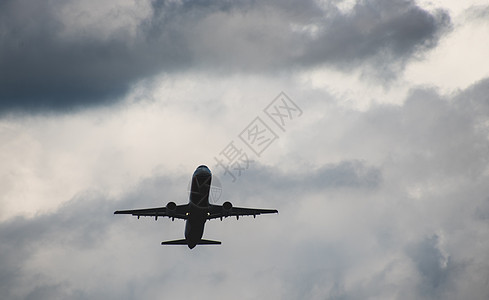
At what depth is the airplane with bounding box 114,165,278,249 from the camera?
86062mm

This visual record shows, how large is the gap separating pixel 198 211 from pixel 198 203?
2.25m

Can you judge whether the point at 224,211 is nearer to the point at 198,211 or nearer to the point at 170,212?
the point at 198,211

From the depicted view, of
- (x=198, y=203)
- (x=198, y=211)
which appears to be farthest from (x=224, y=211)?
(x=198, y=203)

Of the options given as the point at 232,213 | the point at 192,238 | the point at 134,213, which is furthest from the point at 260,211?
the point at 134,213

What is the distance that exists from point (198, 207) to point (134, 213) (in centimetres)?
1295

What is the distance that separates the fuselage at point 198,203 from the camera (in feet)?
281

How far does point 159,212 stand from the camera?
96.9 meters

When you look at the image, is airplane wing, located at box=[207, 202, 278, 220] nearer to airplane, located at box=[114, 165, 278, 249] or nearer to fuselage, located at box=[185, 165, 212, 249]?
airplane, located at box=[114, 165, 278, 249]

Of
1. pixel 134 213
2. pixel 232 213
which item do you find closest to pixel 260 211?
pixel 232 213

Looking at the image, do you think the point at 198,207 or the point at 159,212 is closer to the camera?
the point at 198,207

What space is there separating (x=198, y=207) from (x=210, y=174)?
745cm

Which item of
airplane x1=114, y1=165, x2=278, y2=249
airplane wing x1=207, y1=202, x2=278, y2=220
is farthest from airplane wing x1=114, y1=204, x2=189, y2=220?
airplane wing x1=207, y1=202, x2=278, y2=220

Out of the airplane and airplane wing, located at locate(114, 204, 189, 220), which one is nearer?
the airplane

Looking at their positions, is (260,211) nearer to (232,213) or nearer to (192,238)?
(232,213)
